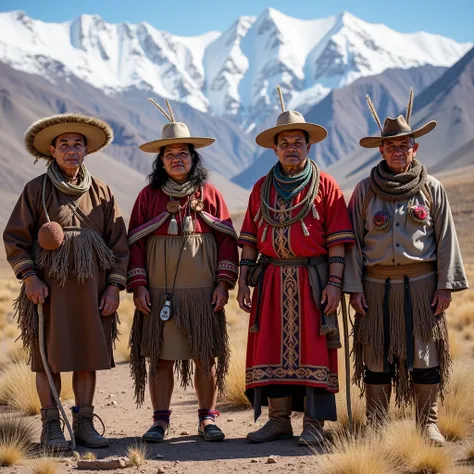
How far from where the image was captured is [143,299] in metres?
5.93

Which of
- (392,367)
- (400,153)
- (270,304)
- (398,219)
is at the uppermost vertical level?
(400,153)

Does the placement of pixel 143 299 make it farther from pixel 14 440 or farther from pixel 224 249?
pixel 14 440

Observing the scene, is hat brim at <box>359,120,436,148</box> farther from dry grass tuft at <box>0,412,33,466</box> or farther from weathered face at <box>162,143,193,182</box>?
dry grass tuft at <box>0,412,33,466</box>

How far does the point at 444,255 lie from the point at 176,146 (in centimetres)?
205

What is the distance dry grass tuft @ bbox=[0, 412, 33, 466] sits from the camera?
524 centimetres

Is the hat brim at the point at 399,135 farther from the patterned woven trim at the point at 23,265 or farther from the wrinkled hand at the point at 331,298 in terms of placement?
the patterned woven trim at the point at 23,265

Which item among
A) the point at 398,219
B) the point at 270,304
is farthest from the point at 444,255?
the point at 270,304

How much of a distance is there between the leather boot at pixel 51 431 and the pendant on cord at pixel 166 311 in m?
0.97

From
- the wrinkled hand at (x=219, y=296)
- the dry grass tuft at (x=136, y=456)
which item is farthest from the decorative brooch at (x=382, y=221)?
the dry grass tuft at (x=136, y=456)

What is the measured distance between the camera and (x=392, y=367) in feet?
18.8

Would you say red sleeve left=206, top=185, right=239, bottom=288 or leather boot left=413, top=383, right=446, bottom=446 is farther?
red sleeve left=206, top=185, right=239, bottom=288

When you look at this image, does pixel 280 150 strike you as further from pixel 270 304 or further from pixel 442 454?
pixel 442 454

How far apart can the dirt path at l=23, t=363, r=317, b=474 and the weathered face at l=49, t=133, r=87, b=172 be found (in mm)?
1951

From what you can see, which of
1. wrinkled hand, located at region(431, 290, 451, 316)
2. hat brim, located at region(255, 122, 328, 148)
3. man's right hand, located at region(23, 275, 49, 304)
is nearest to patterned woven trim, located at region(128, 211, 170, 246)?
man's right hand, located at region(23, 275, 49, 304)
